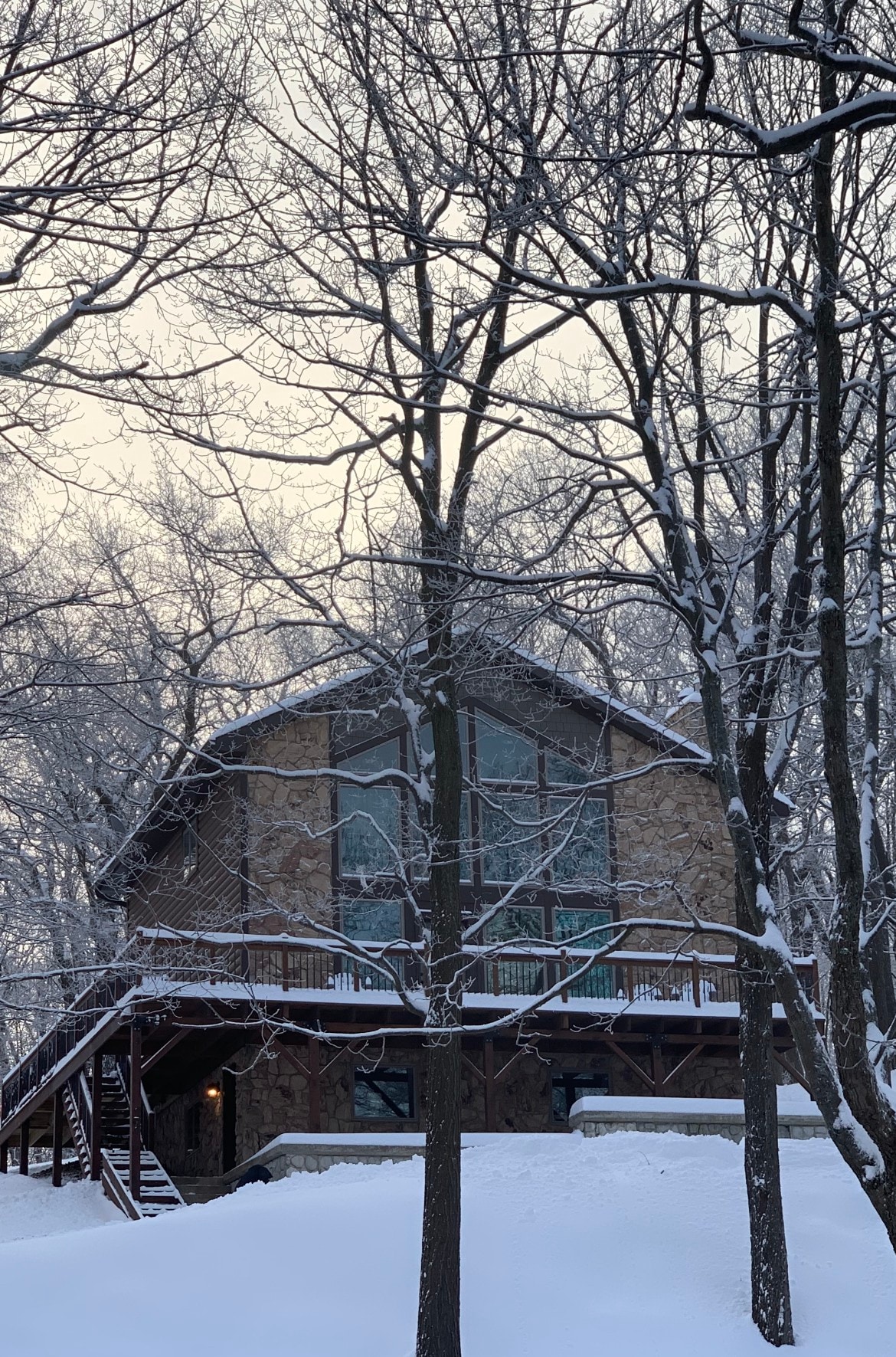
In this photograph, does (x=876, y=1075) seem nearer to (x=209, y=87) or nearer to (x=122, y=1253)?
(x=209, y=87)

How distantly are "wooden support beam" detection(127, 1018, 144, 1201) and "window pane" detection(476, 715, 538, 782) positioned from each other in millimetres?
5872

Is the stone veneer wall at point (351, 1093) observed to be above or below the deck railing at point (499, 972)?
below

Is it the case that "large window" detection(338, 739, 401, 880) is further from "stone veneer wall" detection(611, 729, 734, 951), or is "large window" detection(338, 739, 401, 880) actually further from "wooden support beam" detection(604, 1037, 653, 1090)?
"wooden support beam" detection(604, 1037, 653, 1090)

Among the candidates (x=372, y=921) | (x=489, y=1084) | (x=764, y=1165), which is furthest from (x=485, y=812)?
(x=764, y=1165)

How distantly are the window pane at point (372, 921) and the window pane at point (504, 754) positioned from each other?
238 cm

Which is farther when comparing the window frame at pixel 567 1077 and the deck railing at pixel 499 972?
the window frame at pixel 567 1077

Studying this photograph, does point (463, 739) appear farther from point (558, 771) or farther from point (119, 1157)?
point (119, 1157)

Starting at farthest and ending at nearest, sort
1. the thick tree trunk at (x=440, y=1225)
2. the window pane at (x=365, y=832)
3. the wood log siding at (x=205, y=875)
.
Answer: the window pane at (x=365, y=832) → the wood log siding at (x=205, y=875) → the thick tree trunk at (x=440, y=1225)

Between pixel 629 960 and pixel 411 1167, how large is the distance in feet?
13.9

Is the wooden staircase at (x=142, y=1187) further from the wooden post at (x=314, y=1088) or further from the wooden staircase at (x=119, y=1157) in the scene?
the wooden post at (x=314, y=1088)

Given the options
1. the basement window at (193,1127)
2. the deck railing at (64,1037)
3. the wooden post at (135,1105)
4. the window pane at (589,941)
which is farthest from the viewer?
the basement window at (193,1127)

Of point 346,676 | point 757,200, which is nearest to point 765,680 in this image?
point 757,200

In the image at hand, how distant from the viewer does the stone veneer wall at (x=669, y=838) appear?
2145 cm

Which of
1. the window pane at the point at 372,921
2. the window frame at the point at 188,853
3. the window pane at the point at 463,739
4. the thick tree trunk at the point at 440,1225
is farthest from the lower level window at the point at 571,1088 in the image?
the thick tree trunk at the point at 440,1225
